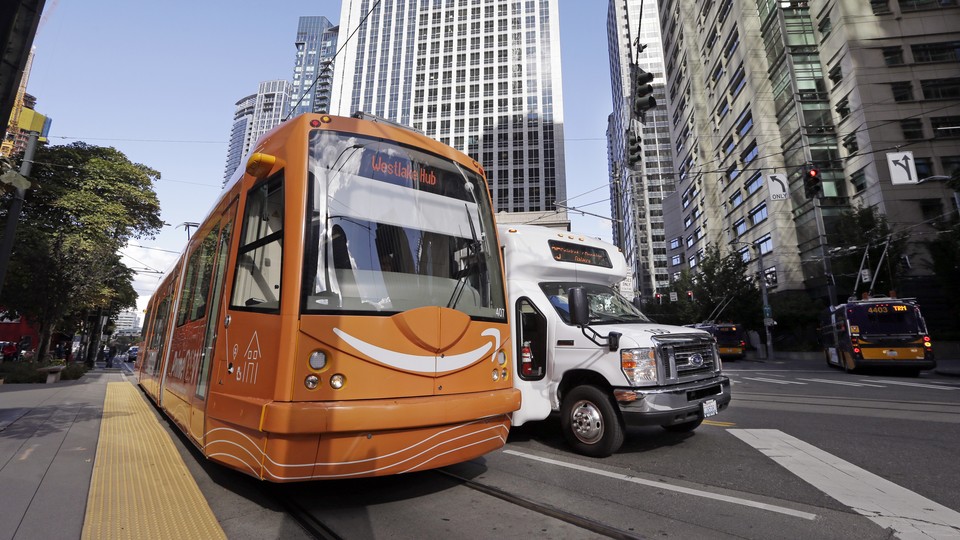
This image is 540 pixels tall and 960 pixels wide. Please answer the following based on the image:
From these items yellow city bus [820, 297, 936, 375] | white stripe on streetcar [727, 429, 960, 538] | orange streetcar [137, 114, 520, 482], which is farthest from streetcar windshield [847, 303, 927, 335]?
orange streetcar [137, 114, 520, 482]

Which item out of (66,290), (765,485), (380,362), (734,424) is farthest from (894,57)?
(66,290)

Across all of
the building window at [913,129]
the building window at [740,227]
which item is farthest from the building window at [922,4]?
the building window at [740,227]

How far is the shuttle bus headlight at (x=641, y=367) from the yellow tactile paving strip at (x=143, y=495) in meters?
4.02

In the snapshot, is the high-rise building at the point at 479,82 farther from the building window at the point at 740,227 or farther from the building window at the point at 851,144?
the building window at the point at 851,144

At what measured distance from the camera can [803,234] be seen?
36.4 meters

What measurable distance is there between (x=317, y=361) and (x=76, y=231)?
27.8 meters

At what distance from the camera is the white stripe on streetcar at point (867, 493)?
3.14 m

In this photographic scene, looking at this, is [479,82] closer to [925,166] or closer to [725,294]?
[725,294]

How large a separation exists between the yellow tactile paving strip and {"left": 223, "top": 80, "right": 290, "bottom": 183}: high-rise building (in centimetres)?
18407

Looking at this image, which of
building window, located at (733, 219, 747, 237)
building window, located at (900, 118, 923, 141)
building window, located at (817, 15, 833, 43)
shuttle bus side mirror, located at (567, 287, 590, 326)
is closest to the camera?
shuttle bus side mirror, located at (567, 287, 590, 326)

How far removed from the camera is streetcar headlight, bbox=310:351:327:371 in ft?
10.3

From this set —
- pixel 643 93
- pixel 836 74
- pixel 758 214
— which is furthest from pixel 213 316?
pixel 758 214

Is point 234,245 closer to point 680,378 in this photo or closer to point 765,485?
point 680,378

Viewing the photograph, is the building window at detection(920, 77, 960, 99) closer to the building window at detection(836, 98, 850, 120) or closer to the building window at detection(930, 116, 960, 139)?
the building window at detection(930, 116, 960, 139)
